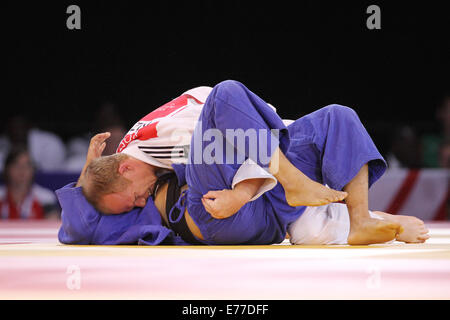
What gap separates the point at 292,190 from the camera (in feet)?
6.37

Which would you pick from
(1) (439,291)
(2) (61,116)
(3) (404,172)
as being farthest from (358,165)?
(2) (61,116)

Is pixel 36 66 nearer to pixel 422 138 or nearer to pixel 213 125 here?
pixel 422 138

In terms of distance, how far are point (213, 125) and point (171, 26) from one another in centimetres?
408

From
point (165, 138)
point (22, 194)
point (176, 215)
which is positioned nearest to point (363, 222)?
point (176, 215)

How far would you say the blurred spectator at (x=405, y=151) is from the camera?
529cm

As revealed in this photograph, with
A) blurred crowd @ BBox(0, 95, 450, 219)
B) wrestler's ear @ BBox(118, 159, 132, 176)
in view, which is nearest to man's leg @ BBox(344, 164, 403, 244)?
wrestler's ear @ BBox(118, 159, 132, 176)

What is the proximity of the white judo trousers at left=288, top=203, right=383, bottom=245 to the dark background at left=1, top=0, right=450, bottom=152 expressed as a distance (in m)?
3.50

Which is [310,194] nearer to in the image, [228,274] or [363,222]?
[363,222]

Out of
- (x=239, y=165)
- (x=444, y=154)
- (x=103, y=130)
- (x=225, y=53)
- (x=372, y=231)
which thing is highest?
(x=225, y=53)

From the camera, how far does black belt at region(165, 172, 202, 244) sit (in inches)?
86.7

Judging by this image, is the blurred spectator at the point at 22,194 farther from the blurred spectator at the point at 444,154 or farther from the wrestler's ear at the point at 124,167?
the blurred spectator at the point at 444,154

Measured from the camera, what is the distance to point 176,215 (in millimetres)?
2203

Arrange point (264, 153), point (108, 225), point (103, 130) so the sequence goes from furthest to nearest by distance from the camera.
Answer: point (103, 130), point (108, 225), point (264, 153)

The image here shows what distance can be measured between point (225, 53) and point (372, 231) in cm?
405
